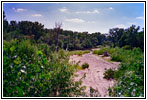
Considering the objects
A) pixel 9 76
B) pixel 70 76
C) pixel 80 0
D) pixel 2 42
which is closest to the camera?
pixel 9 76

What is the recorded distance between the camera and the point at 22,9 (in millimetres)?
2100

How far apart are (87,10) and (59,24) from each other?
0.49 meters

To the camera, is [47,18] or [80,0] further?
[47,18]

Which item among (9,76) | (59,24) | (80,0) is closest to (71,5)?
(80,0)

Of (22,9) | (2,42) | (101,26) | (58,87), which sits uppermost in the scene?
(22,9)

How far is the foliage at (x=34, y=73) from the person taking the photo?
159 centimetres

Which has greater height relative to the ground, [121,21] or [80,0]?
Answer: [80,0]

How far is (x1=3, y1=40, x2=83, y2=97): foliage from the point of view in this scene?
5.23 feet

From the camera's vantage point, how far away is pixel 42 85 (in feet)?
5.74

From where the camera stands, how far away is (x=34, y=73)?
1.66 m

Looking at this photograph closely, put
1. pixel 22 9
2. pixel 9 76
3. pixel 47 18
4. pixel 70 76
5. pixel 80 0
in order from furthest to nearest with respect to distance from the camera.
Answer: pixel 47 18 → pixel 22 9 → pixel 70 76 → pixel 80 0 → pixel 9 76

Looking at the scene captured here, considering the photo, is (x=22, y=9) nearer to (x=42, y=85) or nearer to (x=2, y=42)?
(x=2, y=42)

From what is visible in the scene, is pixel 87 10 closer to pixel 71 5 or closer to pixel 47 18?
pixel 71 5

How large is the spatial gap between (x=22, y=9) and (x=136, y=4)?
1539 millimetres
